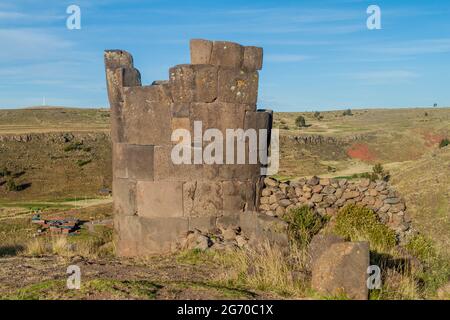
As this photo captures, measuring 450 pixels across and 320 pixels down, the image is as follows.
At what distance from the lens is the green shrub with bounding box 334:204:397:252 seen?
376 inches

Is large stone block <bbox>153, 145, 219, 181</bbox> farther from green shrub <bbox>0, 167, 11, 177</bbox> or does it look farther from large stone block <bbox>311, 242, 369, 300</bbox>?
green shrub <bbox>0, 167, 11, 177</bbox>

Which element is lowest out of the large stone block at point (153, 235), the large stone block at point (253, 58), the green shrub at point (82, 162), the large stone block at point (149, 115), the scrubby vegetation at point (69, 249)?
the green shrub at point (82, 162)

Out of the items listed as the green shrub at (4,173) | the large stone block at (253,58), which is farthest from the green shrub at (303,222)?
the green shrub at (4,173)

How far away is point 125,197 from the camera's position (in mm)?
10719

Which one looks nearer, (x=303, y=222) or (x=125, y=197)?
(x=303, y=222)

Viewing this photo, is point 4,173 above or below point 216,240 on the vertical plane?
below

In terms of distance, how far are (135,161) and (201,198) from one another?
1.49 metres

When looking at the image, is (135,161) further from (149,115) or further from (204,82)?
(204,82)

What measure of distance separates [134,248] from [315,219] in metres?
3.62

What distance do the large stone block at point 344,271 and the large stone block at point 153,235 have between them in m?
4.59

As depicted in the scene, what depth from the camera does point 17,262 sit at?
907 cm

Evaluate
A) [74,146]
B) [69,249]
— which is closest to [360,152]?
[74,146]

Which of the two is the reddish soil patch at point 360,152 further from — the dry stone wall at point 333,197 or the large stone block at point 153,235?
the large stone block at point 153,235

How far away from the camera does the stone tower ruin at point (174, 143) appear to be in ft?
33.8
